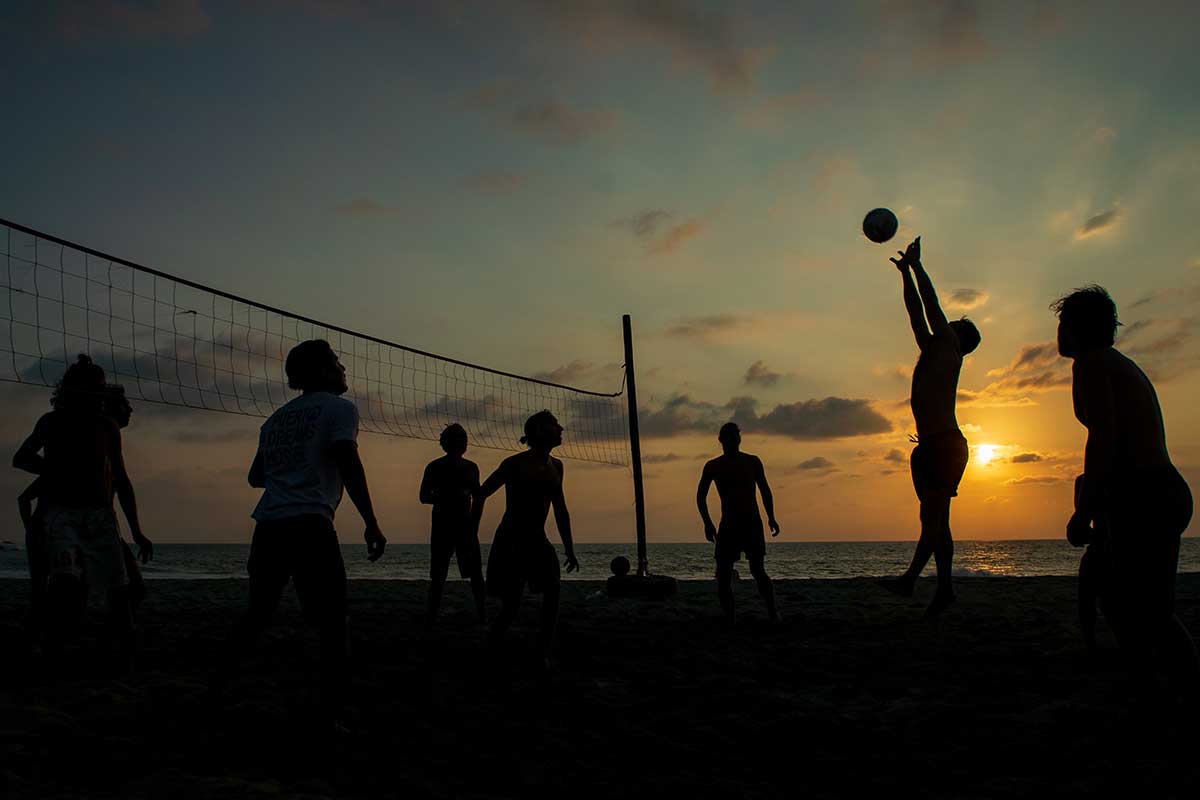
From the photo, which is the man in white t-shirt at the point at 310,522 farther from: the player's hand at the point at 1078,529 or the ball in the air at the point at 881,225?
the ball in the air at the point at 881,225

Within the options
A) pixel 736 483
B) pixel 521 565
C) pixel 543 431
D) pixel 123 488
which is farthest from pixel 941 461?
pixel 123 488

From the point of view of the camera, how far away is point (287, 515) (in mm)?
3219

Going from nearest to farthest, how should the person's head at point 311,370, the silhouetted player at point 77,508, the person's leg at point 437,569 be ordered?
the person's head at point 311,370 → the silhouetted player at point 77,508 → the person's leg at point 437,569

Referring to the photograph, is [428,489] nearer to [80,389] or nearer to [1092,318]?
[80,389]

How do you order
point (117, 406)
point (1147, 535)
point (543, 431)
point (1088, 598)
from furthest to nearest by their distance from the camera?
point (543, 431), point (117, 406), point (1088, 598), point (1147, 535)

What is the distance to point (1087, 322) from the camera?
10.5 feet

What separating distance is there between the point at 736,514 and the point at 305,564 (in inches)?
166

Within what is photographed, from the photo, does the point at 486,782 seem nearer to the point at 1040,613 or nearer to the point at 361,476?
the point at 361,476

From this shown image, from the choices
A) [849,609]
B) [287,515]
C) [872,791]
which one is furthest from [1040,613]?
[287,515]

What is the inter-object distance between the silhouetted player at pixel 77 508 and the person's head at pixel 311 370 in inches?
60.2

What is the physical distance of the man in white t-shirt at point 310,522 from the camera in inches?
126

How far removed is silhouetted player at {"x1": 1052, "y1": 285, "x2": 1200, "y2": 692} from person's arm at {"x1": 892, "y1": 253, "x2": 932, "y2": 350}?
181 centimetres

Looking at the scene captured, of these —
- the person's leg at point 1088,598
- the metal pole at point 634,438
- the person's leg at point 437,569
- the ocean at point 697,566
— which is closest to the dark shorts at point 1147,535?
the person's leg at point 1088,598

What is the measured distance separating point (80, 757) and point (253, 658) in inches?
77.4
